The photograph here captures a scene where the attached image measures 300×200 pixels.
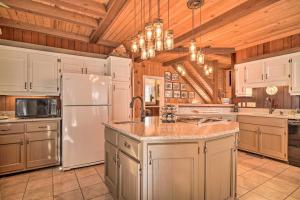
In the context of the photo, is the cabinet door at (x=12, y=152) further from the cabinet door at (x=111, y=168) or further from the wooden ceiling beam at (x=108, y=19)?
the wooden ceiling beam at (x=108, y=19)

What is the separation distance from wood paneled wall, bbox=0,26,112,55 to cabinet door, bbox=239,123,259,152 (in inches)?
152

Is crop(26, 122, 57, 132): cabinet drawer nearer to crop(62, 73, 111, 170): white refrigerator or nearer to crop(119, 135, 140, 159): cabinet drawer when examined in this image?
crop(62, 73, 111, 170): white refrigerator

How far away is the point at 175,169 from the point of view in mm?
1447

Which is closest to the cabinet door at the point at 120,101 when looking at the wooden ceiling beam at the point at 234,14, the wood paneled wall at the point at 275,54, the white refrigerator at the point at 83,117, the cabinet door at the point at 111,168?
the white refrigerator at the point at 83,117

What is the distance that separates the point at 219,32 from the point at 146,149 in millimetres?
3196

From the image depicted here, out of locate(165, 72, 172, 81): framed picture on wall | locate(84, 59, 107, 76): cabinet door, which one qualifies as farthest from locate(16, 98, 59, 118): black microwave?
locate(165, 72, 172, 81): framed picture on wall

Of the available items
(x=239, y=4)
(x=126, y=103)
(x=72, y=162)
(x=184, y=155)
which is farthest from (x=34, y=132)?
(x=239, y=4)

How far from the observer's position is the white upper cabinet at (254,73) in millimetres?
3938

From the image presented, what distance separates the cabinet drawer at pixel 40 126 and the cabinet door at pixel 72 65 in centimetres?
111

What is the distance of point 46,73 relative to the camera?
10.6ft

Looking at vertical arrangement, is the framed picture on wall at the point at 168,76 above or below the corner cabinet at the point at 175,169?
above

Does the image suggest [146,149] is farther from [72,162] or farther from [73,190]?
[72,162]

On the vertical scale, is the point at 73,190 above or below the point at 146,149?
below

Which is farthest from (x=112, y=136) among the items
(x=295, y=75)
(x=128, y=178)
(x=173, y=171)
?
(x=295, y=75)
